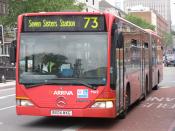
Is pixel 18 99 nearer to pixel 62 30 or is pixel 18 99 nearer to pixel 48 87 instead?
pixel 48 87

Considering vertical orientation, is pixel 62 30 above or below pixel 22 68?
above

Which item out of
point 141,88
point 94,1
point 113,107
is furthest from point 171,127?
point 94,1

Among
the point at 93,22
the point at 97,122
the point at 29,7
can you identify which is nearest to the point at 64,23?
the point at 93,22

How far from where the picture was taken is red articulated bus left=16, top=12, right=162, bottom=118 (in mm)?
12273

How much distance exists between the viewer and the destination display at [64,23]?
41.1 ft

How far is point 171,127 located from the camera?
506 inches

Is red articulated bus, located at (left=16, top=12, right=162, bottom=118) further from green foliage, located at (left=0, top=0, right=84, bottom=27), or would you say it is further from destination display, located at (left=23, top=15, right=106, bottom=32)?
green foliage, located at (left=0, top=0, right=84, bottom=27)

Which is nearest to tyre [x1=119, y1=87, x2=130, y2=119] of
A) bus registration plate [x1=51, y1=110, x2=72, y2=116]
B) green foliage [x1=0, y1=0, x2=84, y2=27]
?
bus registration plate [x1=51, y1=110, x2=72, y2=116]

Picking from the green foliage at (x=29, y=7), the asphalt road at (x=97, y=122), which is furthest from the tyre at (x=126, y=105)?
the green foliage at (x=29, y=7)

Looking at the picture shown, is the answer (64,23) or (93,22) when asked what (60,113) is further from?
(93,22)

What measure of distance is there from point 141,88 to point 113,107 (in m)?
6.68

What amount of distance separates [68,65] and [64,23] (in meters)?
1.01

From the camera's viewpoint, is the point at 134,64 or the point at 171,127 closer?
the point at 171,127

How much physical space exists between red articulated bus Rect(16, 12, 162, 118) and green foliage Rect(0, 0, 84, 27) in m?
44.1
